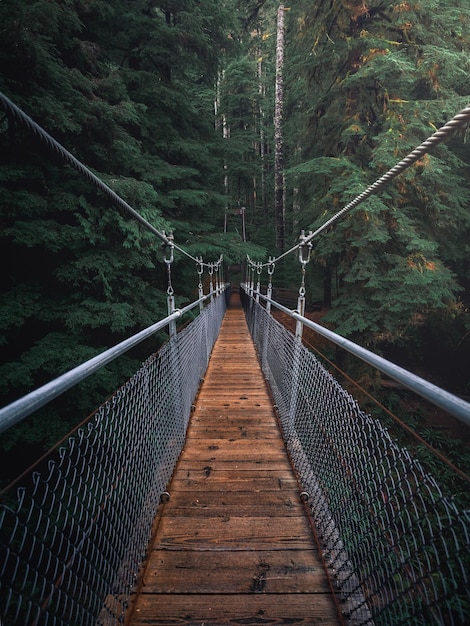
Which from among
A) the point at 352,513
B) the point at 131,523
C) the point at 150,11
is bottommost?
the point at 131,523

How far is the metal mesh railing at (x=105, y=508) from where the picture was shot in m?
0.88

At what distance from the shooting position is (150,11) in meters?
6.78

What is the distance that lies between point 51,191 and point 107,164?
1254 millimetres

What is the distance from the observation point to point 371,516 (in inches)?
45.6

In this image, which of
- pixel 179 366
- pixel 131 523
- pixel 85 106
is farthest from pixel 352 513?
pixel 85 106

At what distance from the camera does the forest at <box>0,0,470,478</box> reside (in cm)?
446

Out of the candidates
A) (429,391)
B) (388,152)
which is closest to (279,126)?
(388,152)

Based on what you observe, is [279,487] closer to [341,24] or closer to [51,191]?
[51,191]

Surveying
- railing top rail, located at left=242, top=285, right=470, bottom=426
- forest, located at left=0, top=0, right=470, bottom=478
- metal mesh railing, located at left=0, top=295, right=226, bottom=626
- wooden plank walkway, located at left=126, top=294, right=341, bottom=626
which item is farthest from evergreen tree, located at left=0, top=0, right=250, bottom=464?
railing top rail, located at left=242, top=285, right=470, bottom=426

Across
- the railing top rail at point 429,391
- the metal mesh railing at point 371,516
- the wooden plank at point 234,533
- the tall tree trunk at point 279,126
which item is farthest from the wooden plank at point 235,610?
the tall tree trunk at point 279,126

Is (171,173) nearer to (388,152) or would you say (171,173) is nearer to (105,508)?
(388,152)

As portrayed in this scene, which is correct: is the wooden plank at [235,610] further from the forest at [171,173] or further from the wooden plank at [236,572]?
the forest at [171,173]

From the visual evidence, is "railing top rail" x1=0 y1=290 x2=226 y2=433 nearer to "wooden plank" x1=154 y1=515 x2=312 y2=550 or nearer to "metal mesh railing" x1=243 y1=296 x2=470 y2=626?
"metal mesh railing" x1=243 y1=296 x2=470 y2=626

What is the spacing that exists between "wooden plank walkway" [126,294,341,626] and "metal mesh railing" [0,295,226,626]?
5.0 inches
